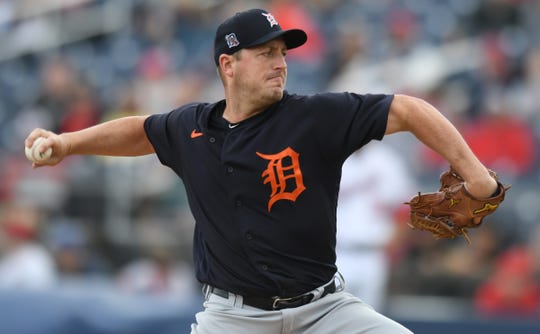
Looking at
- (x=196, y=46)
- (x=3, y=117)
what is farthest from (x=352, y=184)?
(x=3, y=117)

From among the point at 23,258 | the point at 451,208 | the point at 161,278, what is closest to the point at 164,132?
the point at 451,208

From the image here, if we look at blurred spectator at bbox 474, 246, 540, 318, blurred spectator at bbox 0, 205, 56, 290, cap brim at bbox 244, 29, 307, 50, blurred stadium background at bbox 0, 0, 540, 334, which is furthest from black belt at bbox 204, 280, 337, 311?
blurred spectator at bbox 0, 205, 56, 290

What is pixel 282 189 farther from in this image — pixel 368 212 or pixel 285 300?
pixel 368 212

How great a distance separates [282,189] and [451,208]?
709 millimetres

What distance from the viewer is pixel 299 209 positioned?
4.61m

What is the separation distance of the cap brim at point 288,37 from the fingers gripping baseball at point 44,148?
98 cm

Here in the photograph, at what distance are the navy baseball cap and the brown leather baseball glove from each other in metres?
0.87

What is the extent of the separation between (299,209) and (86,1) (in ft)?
32.2

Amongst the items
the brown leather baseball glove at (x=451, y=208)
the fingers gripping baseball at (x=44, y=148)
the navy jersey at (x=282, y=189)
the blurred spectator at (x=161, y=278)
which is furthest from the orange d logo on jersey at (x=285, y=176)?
the blurred spectator at (x=161, y=278)

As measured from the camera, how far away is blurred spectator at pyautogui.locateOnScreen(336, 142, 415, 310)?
815 centimetres

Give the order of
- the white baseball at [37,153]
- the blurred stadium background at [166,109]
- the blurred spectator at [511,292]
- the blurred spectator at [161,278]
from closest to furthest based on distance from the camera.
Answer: the white baseball at [37,153] < the blurred spectator at [511,292] < the blurred stadium background at [166,109] < the blurred spectator at [161,278]

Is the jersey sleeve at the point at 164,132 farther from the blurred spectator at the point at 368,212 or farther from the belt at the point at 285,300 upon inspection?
the blurred spectator at the point at 368,212

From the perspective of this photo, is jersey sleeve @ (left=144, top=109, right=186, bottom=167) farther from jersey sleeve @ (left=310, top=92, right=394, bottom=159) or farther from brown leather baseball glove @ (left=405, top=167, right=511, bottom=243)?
brown leather baseball glove @ (left=405, top=167, right=511, bottom=243)

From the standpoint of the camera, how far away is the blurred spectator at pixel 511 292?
780 centimetres
